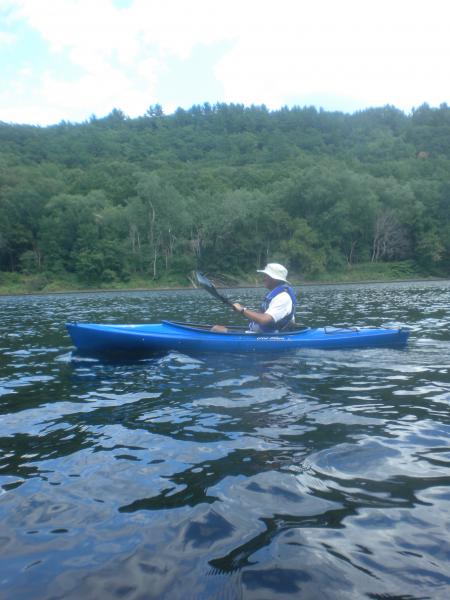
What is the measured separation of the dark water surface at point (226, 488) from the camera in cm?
238

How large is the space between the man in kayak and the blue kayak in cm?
25

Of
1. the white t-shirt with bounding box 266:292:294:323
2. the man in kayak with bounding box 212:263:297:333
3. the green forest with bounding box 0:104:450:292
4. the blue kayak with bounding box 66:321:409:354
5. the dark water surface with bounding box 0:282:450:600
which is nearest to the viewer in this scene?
the dark water surface with bounding box 0:282:450:600

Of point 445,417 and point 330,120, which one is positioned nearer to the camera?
point 445,417

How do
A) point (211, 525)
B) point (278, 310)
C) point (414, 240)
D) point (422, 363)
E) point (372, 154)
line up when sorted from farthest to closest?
point (372, 154)
point (414, 240)
point (278, 310)
point (422, 363)
point (211, 525)

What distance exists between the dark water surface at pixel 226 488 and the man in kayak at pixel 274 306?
2.02 meters

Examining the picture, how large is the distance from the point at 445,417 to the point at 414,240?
2174 inches

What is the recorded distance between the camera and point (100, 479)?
11.2ft

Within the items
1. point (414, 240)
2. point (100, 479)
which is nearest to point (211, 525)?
point (100, 479)

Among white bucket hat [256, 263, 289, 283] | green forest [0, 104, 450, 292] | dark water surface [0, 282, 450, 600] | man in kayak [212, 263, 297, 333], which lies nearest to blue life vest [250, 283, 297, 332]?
man in kayak [212, 263, 297, 333]

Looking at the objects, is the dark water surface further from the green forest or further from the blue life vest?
the green forest

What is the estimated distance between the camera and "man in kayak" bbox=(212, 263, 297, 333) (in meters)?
8.20

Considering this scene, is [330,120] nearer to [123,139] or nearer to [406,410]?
[123,139]

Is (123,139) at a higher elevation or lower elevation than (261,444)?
higher

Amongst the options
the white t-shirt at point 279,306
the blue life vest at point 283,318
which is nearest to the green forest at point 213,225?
the blue life vest at point 283,318
